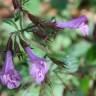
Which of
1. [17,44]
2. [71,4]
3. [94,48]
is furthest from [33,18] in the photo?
[71,4]

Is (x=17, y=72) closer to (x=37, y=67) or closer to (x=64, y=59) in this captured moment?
(x=37, y=67)

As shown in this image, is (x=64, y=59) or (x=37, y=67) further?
(x=64, y=59)

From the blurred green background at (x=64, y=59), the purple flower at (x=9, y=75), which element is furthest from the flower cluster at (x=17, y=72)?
the blurred green background at (x=64, y=59)

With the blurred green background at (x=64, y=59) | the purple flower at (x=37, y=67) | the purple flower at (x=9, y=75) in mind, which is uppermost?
the purple flower at (x=37, y=67)

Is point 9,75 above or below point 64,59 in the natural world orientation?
above

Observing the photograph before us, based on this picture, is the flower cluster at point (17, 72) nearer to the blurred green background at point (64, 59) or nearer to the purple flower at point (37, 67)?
the purple flower at point (37, 67)

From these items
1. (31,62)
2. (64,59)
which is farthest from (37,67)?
(64,59)
